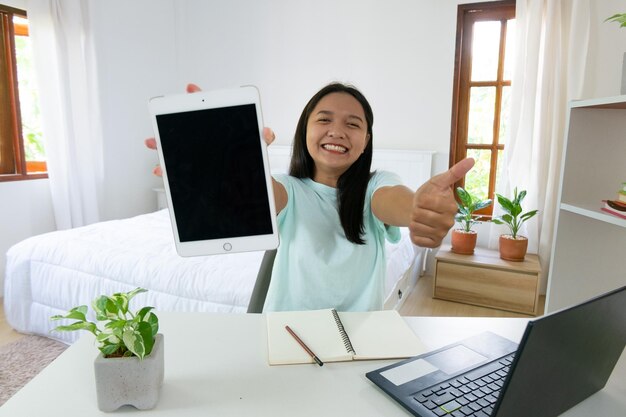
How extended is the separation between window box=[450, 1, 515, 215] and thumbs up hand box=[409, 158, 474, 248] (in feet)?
9.56

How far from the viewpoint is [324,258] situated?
1077 mm

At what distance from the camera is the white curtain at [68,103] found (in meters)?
3.03

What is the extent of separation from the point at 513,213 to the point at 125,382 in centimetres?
289

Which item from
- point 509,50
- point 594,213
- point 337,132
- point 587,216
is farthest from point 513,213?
point 337,132

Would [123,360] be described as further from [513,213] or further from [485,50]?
[485,50]

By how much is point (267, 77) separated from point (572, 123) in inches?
126

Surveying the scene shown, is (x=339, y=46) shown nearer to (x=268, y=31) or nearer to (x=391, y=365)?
(x=268, y=31)

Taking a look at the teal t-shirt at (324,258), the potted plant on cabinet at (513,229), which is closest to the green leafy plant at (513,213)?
the potted plant on cabinet at (513,229)

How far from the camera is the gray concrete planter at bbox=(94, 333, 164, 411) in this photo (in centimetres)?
59

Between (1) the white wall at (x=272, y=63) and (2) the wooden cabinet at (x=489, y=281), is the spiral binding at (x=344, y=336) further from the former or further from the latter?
(1) the white wall at (x=272, y=63)

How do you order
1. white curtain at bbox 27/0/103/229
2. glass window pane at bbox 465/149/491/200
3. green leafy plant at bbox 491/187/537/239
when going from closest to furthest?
green leafy plant at bbox 491/187/537/239 < white curtain at bbox 27/0/103/229 < glass window pane at bbox 465/149/491/200

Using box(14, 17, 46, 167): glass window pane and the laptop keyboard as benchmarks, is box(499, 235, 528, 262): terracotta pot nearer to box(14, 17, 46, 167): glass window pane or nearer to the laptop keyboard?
the laptop keyboard

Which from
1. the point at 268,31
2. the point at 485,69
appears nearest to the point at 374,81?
the point at 485,69

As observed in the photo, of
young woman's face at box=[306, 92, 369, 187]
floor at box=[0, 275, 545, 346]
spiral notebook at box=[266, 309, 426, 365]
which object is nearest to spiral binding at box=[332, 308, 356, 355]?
spiral notebook at box=[266, 309, 426, 365]
